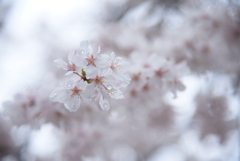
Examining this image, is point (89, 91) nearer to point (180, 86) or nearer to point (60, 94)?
point (60, 94)

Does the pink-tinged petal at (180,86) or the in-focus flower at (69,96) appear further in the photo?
the pink-tinged petal at (180,86)

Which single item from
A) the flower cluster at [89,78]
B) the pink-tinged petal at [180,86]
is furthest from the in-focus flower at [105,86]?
the pink-tinged petal at [180,86]

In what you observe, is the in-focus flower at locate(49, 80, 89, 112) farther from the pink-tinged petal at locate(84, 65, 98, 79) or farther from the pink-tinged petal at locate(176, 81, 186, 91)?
the pink-tinged petal at locate(176, 81, 186, 91)

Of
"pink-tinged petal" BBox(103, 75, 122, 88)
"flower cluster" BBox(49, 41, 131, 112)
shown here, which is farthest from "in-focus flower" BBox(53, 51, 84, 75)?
"pink-tinged petal" BBox(103, 75, 122, 88)

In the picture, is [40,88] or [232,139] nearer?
[40,88]

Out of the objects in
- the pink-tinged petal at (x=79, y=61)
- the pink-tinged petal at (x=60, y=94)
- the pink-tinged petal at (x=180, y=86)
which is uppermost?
the pink-tinged petal at (x=180, y=86)

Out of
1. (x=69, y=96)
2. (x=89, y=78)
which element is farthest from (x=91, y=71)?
(x=69, y=96)

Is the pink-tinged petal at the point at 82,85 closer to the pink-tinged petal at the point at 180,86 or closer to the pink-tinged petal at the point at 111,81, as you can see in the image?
the pink-tinged petal at the point at 111,81

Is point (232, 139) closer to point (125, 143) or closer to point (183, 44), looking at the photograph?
point (125, 143)

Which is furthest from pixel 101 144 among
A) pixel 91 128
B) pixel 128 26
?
pixel 128 26
